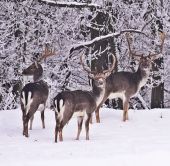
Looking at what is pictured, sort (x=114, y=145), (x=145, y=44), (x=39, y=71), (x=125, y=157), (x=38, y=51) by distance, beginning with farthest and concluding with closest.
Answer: (x=145, y=44) < (x=38, y=51) < (x=39, y=71) < (x=114, y=145) < (x=125, y=157)

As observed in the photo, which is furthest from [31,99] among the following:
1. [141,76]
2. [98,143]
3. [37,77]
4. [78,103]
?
[141,76]

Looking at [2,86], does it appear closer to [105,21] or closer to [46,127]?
[105,21]

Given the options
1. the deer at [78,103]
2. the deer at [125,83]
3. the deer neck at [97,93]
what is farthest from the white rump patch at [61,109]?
the deer at [125,83]

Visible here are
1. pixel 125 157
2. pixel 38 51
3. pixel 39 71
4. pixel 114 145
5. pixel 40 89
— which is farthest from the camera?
pixel 38 51

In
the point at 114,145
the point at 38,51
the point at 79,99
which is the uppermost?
the point at 38,51

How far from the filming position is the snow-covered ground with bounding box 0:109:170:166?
25.7 feet

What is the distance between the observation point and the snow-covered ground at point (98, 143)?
7.83 meters

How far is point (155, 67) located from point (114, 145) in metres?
10.4

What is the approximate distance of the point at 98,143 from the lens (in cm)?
972

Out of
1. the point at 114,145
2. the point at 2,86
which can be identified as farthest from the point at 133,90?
the point at 2,86

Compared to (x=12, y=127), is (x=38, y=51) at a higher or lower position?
higher

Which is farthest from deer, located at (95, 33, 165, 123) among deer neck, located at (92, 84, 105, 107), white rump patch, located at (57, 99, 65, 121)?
white rump patch, located at (57, 99, 65, 121)

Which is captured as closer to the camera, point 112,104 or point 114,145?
point 114,145

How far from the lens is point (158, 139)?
10.2 meters
